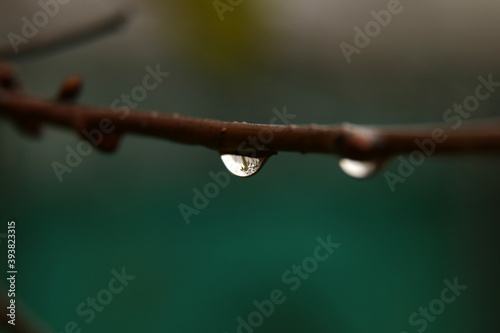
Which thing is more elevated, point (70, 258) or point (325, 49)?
point (325, 49)

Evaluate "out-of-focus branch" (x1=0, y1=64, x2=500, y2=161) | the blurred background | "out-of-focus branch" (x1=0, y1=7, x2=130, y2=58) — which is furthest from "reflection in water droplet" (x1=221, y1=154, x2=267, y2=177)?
the blurred background

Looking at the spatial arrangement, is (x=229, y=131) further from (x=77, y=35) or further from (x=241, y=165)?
(x=77, y=35)

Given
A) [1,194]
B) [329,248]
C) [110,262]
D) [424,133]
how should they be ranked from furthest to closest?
[329,248] → [110,262] → [1,194] → [424,133]

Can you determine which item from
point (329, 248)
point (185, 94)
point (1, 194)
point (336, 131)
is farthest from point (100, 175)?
point (336, 131)

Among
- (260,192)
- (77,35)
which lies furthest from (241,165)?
(260,192)

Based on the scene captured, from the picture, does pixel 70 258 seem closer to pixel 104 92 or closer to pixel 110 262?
pixel 110 262

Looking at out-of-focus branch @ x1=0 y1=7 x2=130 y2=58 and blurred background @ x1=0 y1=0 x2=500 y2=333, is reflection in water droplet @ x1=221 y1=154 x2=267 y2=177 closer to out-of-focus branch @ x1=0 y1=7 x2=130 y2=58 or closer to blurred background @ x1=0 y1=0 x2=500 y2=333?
out-of-focus branch @ x1=0 y1=7 x2=130 y2=58

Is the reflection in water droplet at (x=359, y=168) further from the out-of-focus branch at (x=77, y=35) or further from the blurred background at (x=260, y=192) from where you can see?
the blurred background at (x=260, y=192)

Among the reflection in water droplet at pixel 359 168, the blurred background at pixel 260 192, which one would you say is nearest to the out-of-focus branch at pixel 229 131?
the reflection in water droplet at pixel 359 168
